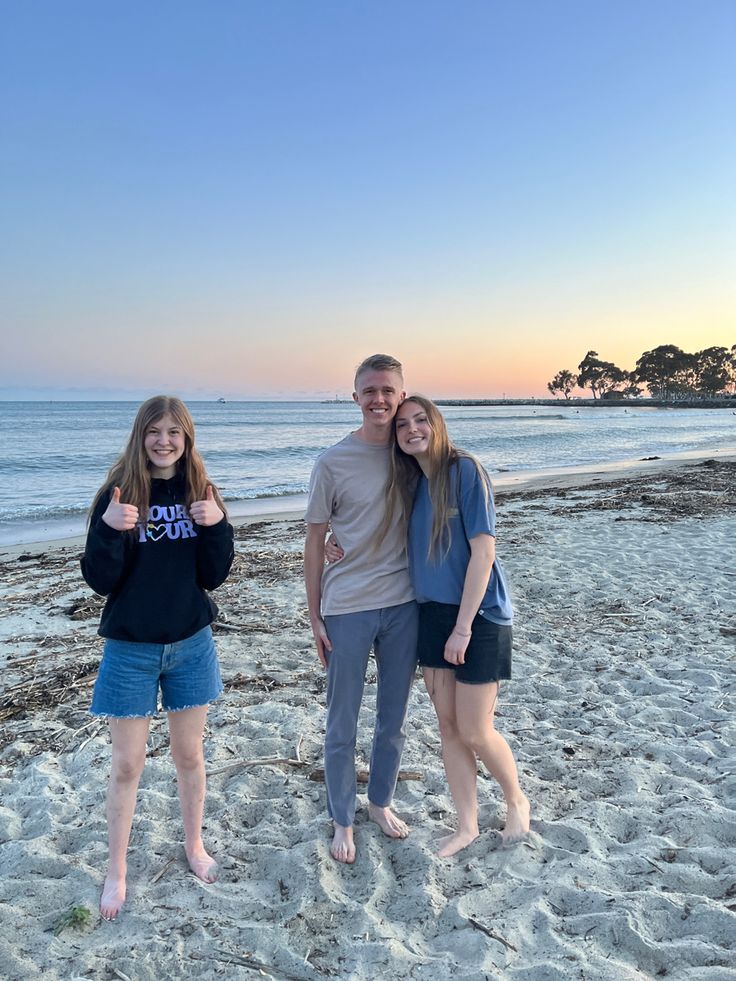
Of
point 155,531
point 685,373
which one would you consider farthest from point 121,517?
point 685,373

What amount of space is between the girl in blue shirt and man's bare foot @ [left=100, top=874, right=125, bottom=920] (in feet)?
4.58

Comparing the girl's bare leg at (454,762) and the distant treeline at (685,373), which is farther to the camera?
the distant treeline at (685,373)

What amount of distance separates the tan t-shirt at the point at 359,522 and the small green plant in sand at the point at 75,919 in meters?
1.37

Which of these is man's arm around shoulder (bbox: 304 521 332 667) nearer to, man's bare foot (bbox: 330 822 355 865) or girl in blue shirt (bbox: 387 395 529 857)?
girl in blue shirt (bbox: 387 395 529 857)

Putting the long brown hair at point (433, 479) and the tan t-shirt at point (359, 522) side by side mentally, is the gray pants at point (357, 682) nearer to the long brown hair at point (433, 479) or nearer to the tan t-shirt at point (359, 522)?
the tan t-shirt at point (359, 522)

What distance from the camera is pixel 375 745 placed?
2826 millimetres

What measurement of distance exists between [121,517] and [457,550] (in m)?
1.24

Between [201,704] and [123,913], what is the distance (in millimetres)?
797

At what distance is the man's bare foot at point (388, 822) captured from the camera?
111 inches

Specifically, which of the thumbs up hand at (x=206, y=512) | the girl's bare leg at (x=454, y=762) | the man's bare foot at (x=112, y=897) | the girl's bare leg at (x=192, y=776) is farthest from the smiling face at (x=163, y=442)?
the man's bare foot at (x=112, y=897)

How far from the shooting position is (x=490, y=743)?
8.59ft

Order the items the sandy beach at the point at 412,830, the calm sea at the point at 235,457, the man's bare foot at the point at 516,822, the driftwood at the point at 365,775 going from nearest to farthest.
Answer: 1. the sandy beach at the point at 412,830
2. the man's bare foot at the point at 516,822
3. the driftwood at the point at 365,775
4. the calm sea at the point at 235,457

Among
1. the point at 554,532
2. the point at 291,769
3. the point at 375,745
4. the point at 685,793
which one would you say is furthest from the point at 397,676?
the point at 554,532

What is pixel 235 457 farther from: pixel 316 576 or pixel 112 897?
pixel 112 897
